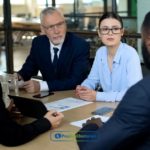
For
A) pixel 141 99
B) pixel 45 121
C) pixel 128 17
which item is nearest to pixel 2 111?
pixel 45 121

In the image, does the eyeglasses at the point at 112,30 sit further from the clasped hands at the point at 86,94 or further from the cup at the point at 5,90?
the cup at the point at 5,90

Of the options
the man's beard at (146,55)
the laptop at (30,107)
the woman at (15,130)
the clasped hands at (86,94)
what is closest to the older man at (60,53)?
the clasped hands at (86,94)

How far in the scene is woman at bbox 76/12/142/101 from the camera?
98.0 inches

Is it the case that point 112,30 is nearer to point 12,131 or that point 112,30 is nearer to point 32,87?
point 32,87

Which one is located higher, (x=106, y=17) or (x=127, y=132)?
(x=106, y=17)

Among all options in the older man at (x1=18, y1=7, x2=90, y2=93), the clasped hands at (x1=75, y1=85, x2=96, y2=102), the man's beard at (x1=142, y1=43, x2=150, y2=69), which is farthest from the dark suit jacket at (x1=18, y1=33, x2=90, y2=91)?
the man's beard at (x1=142, y1=43, x2=150, y2=69)

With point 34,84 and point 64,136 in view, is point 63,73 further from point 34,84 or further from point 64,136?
point 64,136

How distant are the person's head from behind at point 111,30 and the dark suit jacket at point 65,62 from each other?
0.47 m

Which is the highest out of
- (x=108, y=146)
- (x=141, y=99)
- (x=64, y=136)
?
(x=141, y=99)

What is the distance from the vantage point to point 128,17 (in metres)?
5.23

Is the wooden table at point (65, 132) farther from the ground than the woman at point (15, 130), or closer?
closer

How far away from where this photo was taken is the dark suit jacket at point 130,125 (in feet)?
3.54

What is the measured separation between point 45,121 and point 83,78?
1.16 meters

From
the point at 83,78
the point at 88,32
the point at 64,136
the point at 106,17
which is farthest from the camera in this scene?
the point at 88,32
